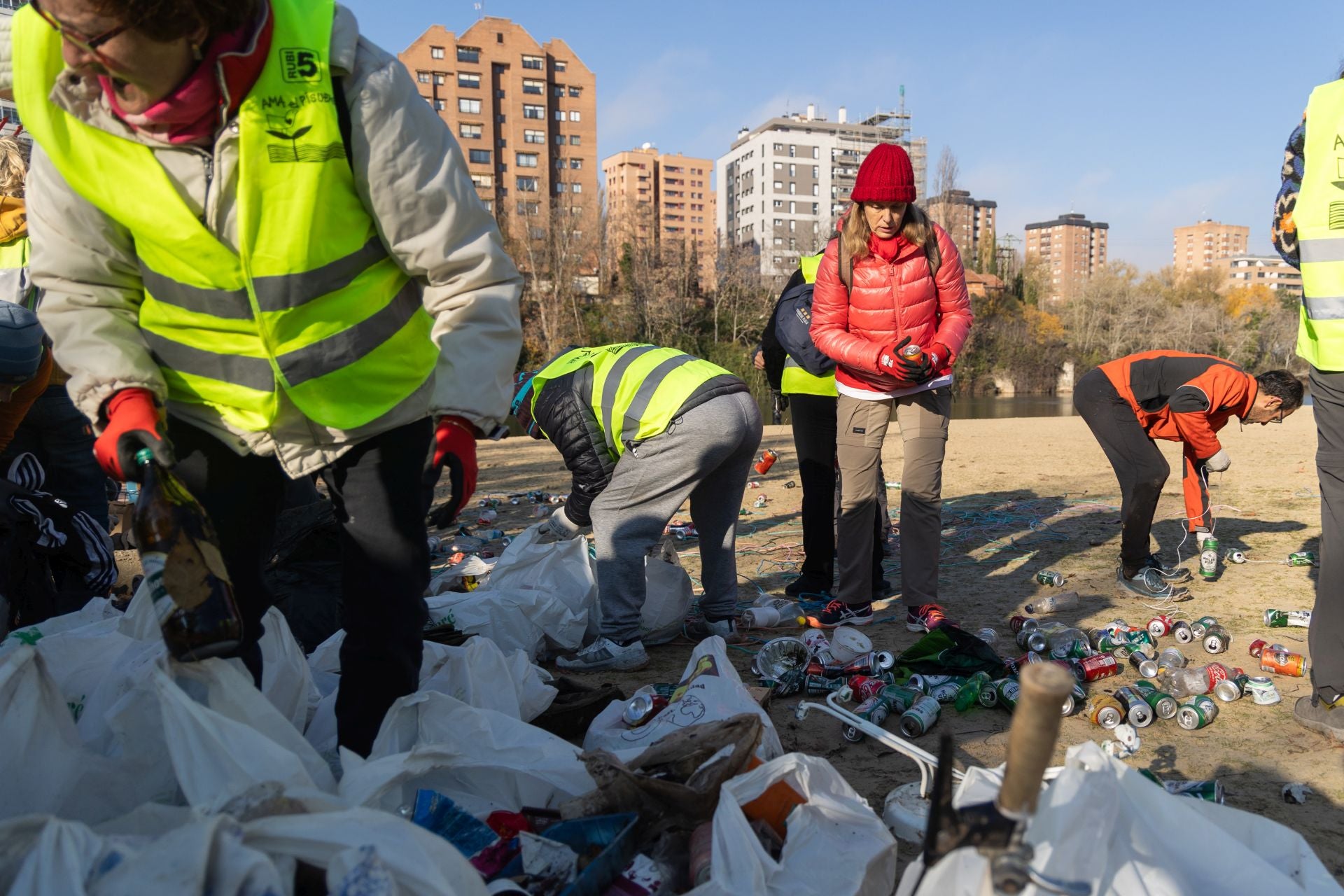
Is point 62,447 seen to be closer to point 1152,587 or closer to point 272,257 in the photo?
point 272,257

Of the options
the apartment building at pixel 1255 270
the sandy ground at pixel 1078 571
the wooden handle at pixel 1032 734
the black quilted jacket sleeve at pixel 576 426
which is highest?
the apartment building at pixel 1255 270

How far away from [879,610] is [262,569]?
3.10m

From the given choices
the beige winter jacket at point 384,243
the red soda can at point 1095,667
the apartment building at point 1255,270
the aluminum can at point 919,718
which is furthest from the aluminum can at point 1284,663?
the apartment building at point 1255,270

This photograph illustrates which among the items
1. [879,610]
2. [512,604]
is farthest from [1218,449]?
[512,604]

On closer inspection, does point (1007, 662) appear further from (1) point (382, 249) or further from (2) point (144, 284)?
(2) point (144, 284)

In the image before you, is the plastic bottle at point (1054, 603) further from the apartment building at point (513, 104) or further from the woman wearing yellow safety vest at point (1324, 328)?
the apartment building at point (513, 104)

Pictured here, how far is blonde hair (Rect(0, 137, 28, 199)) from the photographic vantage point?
373 centimetres

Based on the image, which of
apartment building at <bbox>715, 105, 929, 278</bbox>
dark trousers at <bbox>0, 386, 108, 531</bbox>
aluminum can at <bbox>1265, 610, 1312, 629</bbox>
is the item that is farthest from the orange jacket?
apartment building at <bbox>715, 105, 929, 278</bbox>

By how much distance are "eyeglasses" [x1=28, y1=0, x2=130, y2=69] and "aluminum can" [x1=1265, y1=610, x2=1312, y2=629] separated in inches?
177

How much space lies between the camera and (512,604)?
337 centimetres

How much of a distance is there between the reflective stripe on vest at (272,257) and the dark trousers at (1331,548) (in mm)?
2675

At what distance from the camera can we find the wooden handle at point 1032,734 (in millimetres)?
904

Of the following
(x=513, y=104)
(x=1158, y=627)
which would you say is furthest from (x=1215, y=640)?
(x=513, y=104)

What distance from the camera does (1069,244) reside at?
14262 centimetres
